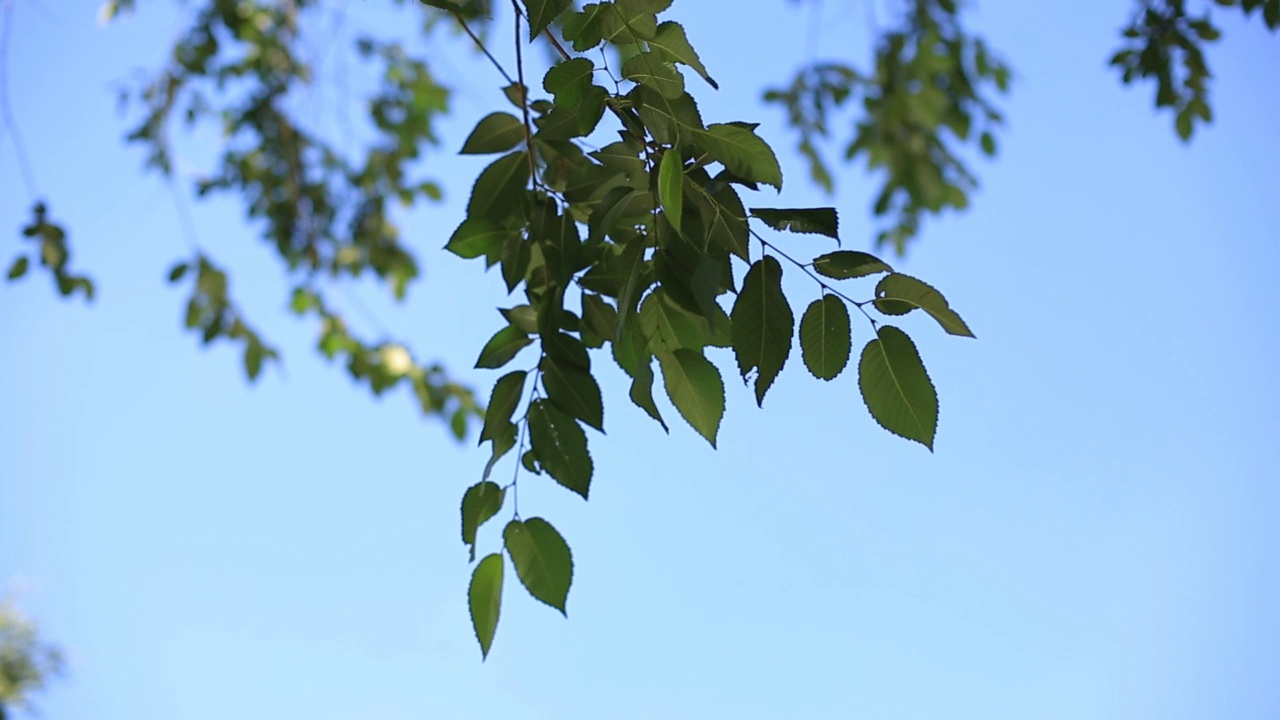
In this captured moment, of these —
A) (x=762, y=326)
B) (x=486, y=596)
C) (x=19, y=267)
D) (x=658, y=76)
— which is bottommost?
(x=486, y=596)

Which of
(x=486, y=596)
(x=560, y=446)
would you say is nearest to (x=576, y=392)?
(x=560, y=446)

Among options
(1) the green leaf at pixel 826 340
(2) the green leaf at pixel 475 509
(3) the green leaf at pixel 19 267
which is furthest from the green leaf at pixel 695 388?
(3) the green leaf at pixel 19 267

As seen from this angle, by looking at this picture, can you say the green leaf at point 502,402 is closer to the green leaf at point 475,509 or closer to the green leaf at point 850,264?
the green leaf at point 475,509

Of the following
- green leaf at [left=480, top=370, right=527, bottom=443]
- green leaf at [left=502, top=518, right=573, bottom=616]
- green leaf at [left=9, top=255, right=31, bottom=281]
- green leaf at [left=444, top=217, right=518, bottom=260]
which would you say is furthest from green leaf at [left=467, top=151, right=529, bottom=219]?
green leaf at [left=9, top=255, right=31, bottom=281]

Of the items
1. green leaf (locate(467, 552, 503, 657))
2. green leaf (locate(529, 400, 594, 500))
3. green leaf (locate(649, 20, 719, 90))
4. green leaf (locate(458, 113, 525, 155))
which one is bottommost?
green leaf (locate(467, 552, 503, 657))

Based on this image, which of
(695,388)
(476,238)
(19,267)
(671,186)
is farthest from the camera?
(19,267)

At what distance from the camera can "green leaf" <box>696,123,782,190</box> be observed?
608mm

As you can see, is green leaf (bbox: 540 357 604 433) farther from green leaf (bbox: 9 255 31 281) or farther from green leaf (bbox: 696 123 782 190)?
green leaf (bbox: 9 255 31 281)

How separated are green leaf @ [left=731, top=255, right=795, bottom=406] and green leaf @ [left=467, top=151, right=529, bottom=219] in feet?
0.81

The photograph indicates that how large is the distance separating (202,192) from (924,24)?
2.15 meters

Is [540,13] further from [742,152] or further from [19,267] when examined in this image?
[19,267]

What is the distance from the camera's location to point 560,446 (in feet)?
2.47

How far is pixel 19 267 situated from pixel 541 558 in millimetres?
1647

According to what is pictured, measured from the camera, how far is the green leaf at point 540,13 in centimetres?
63
